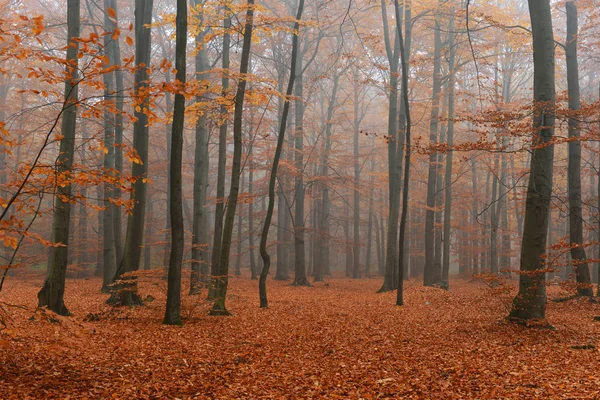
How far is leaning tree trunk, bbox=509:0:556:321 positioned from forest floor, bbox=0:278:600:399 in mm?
505

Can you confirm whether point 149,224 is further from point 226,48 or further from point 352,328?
point 352,328

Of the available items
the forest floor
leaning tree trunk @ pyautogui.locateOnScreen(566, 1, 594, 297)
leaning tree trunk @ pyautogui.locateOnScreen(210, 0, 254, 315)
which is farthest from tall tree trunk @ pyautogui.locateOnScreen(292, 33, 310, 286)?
leaning tree trunk @ pyautogui.locateOnScreen(566, 1, 594, 297)

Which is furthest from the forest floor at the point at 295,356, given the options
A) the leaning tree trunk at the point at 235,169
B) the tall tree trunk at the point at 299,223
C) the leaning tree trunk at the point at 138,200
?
the tall tree trunk at the point at 299,223

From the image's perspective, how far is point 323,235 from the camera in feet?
62.4

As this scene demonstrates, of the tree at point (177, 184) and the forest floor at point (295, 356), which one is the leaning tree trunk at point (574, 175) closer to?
the forest floor at point (295, 356)

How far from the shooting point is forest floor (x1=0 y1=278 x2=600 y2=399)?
170 inches

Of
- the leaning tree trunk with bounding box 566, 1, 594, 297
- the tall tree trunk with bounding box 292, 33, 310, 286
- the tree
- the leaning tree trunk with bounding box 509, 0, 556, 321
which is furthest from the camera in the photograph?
the tall tree trunk with bounding box 292, 33, 310, 286

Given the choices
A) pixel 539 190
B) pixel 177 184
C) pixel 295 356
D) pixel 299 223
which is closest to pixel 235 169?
pixel 177 184

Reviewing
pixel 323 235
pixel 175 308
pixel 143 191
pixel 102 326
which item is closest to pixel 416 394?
pixel 175 308

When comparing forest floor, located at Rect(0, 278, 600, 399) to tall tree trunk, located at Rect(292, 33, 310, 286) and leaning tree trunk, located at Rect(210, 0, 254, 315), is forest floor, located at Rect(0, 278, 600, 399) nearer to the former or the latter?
leaning tree trunk, located at Rect(210, 0, 254, 315)

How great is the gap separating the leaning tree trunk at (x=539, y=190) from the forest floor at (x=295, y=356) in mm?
505

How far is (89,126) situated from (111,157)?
939 centimetres

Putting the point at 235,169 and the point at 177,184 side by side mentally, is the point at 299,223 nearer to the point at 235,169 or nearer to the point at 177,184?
the point at 235,169

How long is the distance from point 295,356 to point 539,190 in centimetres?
470
